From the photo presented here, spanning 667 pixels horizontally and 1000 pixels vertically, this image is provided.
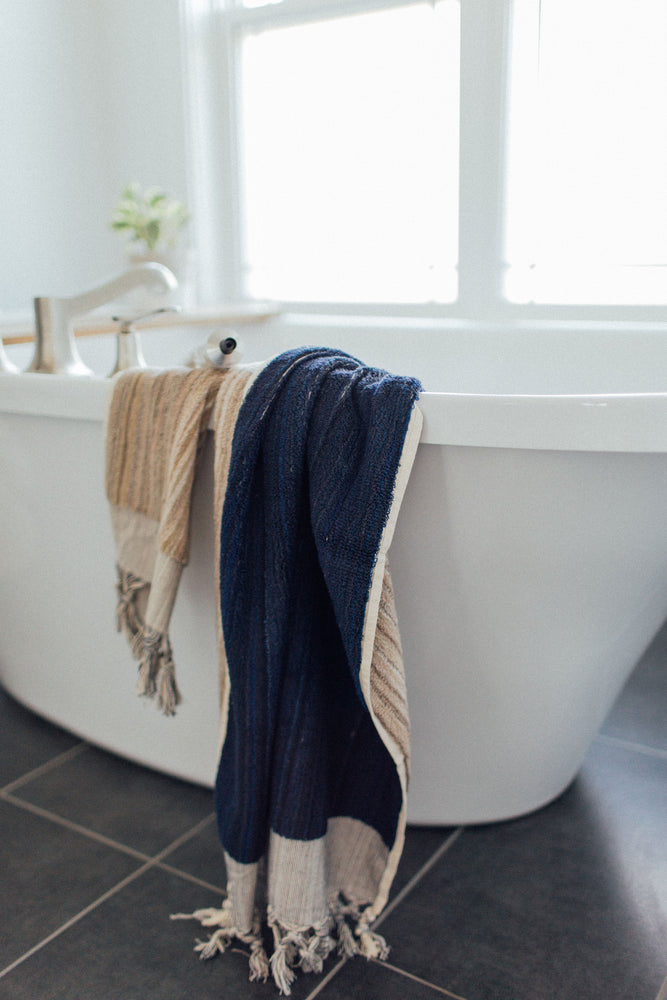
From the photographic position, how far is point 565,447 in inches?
35.4

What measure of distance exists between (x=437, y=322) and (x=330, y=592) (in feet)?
5.54

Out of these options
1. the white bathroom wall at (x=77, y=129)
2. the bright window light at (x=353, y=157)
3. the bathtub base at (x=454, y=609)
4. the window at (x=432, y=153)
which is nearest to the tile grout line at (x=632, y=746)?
the bathtub base at (x=454, y=609)

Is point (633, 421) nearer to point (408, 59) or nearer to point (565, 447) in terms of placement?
point (565, 447)

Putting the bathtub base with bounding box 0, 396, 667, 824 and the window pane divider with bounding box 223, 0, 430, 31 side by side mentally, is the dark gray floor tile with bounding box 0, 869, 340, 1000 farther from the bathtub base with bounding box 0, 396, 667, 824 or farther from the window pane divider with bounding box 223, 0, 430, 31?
the window pane divider with bounding box 223, 0, 430, 31

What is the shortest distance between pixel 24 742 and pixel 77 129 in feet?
6.34

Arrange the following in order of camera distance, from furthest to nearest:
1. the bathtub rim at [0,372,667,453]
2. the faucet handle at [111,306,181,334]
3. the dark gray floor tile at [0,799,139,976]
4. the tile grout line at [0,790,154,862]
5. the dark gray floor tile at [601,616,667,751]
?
1. the dark gray floor tile at [601,616,667,751]
2. the faucet handle at [111,306,181,334]
3. the tile grout line at [0,790,154,862]
4. the dark gray floor tile at [0,799,139,976]
5. the bathtub rim at [0,372,667,453]

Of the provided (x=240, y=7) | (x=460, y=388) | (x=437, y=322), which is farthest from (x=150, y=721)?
(x=240, y=7)

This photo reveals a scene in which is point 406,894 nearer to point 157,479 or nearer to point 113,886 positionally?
point 113,886

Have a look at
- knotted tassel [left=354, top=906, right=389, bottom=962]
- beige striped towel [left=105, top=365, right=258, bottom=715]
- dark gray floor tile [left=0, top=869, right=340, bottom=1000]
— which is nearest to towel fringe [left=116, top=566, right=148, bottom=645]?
beige striped towel [left=105, top=365, right=258, bottom=715]

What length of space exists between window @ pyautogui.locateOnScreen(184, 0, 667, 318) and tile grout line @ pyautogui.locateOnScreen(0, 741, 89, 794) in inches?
61.8

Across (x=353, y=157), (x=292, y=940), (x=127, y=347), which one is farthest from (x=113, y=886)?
(x=353, y=157)

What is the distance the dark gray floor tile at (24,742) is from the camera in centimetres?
145

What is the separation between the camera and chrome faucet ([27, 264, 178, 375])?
139 cm

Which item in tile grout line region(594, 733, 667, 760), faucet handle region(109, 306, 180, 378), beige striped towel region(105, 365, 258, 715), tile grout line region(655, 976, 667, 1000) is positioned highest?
faucet handle region(109, 306, 180, 378)
